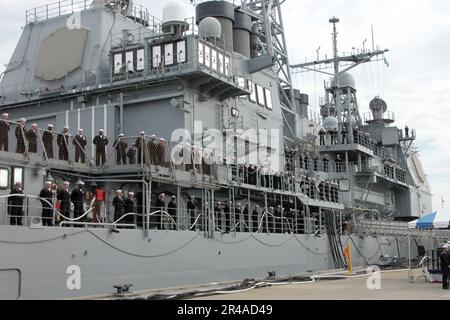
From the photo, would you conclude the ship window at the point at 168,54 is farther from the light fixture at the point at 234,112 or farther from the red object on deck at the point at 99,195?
the red object on deck at the point at 99,195

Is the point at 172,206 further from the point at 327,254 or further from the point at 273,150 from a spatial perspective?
the point at 327,254

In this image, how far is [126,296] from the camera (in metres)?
12.5

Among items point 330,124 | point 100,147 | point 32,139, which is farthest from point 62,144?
point 330,124

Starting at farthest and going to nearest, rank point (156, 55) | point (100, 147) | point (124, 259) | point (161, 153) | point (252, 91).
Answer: point (252, 91) < point (156, 55) < point (161, 153) < point (100, 147) < point (124, 259)

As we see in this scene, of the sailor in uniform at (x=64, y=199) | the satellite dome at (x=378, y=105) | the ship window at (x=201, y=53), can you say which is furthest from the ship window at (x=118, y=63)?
the satellite dome at (x=378, y=105)

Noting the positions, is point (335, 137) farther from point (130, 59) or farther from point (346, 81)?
point (130, 59)

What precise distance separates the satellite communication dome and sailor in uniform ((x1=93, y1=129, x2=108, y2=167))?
2288 centimetres

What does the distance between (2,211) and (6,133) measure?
1714 millimetres

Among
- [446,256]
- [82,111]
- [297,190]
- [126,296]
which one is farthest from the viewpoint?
[297,190]

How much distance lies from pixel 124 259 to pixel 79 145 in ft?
10.2

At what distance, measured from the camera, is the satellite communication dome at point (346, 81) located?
35562 mm

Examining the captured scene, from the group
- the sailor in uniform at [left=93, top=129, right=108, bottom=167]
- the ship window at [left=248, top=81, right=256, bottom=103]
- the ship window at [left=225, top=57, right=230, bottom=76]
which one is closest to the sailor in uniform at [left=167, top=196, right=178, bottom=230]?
the sailor in uniform at [left=93, top=129, right=108, bottom=167]

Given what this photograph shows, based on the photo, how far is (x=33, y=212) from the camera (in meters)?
13.7

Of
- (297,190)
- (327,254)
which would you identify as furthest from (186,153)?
(327,254)
